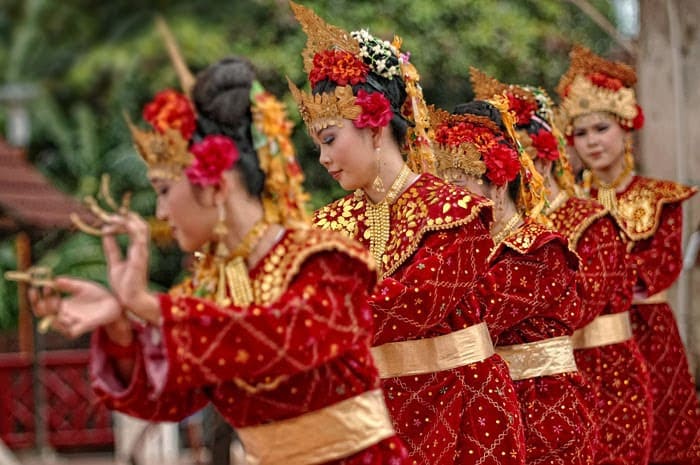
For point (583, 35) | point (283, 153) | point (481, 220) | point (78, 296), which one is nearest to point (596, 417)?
point (481, 220)

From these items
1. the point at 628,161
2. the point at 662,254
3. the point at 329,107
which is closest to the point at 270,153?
the point at 329,107

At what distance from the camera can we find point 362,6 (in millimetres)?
13352

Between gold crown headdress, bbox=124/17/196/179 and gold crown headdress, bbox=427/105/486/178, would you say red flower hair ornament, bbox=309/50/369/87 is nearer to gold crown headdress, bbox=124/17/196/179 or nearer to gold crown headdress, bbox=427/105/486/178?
gold crown headdress, bbox=427/105/486/178

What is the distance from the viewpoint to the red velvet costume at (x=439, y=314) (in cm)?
485

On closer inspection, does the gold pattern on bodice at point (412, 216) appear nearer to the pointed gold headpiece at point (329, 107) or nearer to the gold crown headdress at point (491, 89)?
the pointed gold headpiece at point (329, 107)

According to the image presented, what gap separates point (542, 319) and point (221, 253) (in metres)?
2.47

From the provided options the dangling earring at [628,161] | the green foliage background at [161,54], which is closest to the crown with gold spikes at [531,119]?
the dangling earring at [628,161]

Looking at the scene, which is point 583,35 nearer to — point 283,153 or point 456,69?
point 456,69

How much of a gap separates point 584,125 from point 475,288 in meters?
2.25

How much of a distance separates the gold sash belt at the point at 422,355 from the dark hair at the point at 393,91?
707 mm

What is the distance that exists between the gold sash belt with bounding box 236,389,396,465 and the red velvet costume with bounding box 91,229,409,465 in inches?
0.8

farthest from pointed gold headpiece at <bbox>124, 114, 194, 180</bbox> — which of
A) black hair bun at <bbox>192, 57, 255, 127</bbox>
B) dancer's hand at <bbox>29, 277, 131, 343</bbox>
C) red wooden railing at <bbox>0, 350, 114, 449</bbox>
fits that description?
red wooden railing at <bbox>0, 350, 114, 449</bbox>

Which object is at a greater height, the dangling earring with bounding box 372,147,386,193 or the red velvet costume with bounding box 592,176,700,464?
the dangling earring with bounding box 372,147,386,193

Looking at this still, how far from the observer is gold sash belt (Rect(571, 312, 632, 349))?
6.72 m
